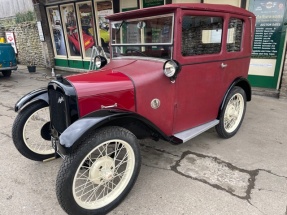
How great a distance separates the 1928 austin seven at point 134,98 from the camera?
1949 mm

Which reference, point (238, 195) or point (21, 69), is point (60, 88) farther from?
point (21, 69)

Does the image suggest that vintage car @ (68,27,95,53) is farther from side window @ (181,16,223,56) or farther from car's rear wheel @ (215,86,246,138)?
side window @ (181,16,223,56)

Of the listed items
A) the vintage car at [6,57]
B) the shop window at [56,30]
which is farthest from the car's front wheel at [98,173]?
the shop window at [56,30]

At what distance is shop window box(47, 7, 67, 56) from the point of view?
8.66 m

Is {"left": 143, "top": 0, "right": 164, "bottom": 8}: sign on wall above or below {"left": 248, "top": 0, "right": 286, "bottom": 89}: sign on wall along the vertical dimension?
above

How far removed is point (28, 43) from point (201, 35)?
9.53 m

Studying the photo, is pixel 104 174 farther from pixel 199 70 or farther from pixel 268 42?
pixel 268 42

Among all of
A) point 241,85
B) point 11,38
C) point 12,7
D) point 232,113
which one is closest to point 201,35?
point 241,85

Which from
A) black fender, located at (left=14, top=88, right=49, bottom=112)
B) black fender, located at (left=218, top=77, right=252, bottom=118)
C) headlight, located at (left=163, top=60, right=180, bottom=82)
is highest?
headlight, located at (left=163, top=60, right=180, bottom=82)

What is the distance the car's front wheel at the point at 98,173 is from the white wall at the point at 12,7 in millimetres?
10569

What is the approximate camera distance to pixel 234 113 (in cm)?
345

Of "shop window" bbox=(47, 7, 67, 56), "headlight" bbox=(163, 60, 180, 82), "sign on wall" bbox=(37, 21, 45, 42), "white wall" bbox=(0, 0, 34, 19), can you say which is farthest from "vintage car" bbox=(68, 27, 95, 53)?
"headlight" bbox=(163, 60, 180, 82)

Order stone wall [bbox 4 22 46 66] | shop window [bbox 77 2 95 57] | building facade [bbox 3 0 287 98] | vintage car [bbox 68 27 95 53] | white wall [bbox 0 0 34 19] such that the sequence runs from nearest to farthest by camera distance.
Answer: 1. building facade [bbox 3 0 287 98]
2. shop window [bbox 77 2 95 57]
3. vintage car [bbox 68 27 95 53]
4. stone wall [bbox 4 22 46 66]
5. white wall [bbox 0 0 34 19]

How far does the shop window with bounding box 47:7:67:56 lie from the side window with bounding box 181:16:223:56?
7476mm
